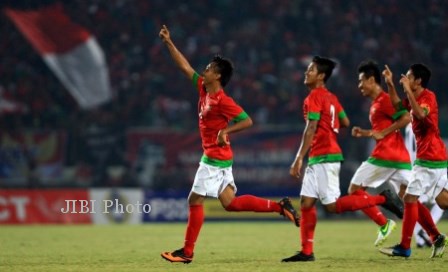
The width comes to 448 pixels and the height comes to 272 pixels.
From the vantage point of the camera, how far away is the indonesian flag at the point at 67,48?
990 inches

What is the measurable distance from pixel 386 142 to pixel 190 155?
1163 centimetres

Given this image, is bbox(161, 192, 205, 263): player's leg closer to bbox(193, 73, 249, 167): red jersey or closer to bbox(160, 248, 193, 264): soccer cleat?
bbox(160, 248, 193, 264): soccer cleat

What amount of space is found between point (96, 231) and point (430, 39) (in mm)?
12189

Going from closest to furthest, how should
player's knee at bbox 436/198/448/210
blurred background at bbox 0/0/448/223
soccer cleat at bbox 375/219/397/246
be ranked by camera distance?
player's knee at bbox 436/198/448/210 → soccer cleat at bbox 375/219/397/246 → blurred background at bbox 0/0/448/223

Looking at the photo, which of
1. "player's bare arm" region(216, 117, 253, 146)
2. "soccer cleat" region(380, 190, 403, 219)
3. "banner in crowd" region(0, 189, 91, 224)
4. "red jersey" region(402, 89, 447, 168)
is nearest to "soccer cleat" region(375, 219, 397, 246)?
"soccer cleat" region(380, 190, 403, 219)

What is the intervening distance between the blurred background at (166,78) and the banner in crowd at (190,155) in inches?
1.1

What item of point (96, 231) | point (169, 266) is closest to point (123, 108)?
point (96, 231)

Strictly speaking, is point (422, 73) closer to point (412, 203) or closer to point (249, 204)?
point (412, 203)

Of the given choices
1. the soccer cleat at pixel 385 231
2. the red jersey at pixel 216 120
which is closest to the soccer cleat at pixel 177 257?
the red jersey at pixel 216 120

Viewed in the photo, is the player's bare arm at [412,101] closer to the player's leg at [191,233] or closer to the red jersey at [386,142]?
the red jersey at [386,142]

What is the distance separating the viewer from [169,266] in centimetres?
959

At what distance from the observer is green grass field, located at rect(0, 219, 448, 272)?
9.53m

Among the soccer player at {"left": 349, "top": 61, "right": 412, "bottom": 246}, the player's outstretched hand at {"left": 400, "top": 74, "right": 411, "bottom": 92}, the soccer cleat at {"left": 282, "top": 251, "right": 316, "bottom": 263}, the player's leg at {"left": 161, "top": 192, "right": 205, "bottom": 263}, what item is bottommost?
the soccer cleat at {"left": 282, "top": 251, "right": 316, "bottom": 263}

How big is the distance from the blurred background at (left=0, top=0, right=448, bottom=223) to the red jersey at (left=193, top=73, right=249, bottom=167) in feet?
38.4
